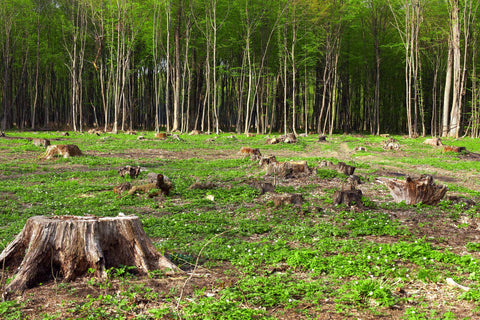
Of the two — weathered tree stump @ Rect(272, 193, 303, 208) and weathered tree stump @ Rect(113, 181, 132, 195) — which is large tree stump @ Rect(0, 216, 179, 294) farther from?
weathered tree stump @ Rect(113, 181, 132, 195)

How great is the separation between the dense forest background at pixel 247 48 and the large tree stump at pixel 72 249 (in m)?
26.0

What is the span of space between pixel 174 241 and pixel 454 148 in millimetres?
15955

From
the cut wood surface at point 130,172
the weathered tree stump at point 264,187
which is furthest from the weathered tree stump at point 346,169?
the cut wood surface at point 130,172

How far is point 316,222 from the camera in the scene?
734cm

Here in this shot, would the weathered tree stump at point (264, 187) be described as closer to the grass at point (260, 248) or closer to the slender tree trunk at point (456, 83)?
the grass at point (260, 248)

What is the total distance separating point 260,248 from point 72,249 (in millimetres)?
2552

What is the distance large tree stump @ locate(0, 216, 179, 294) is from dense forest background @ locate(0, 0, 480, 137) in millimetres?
25980

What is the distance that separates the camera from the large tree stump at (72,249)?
4.37 m

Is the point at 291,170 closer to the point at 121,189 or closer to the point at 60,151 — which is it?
the point at 121,189

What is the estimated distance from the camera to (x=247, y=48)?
3231 cm

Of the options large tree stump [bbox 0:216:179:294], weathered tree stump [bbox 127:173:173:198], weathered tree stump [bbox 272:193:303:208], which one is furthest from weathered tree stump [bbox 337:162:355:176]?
large tree stump [bbox 0:216:179:294]

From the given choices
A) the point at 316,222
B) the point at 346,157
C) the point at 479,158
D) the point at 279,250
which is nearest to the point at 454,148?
the point at 479,158

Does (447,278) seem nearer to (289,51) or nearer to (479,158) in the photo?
(479,158)

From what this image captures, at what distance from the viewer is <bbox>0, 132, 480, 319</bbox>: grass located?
3834 mm
